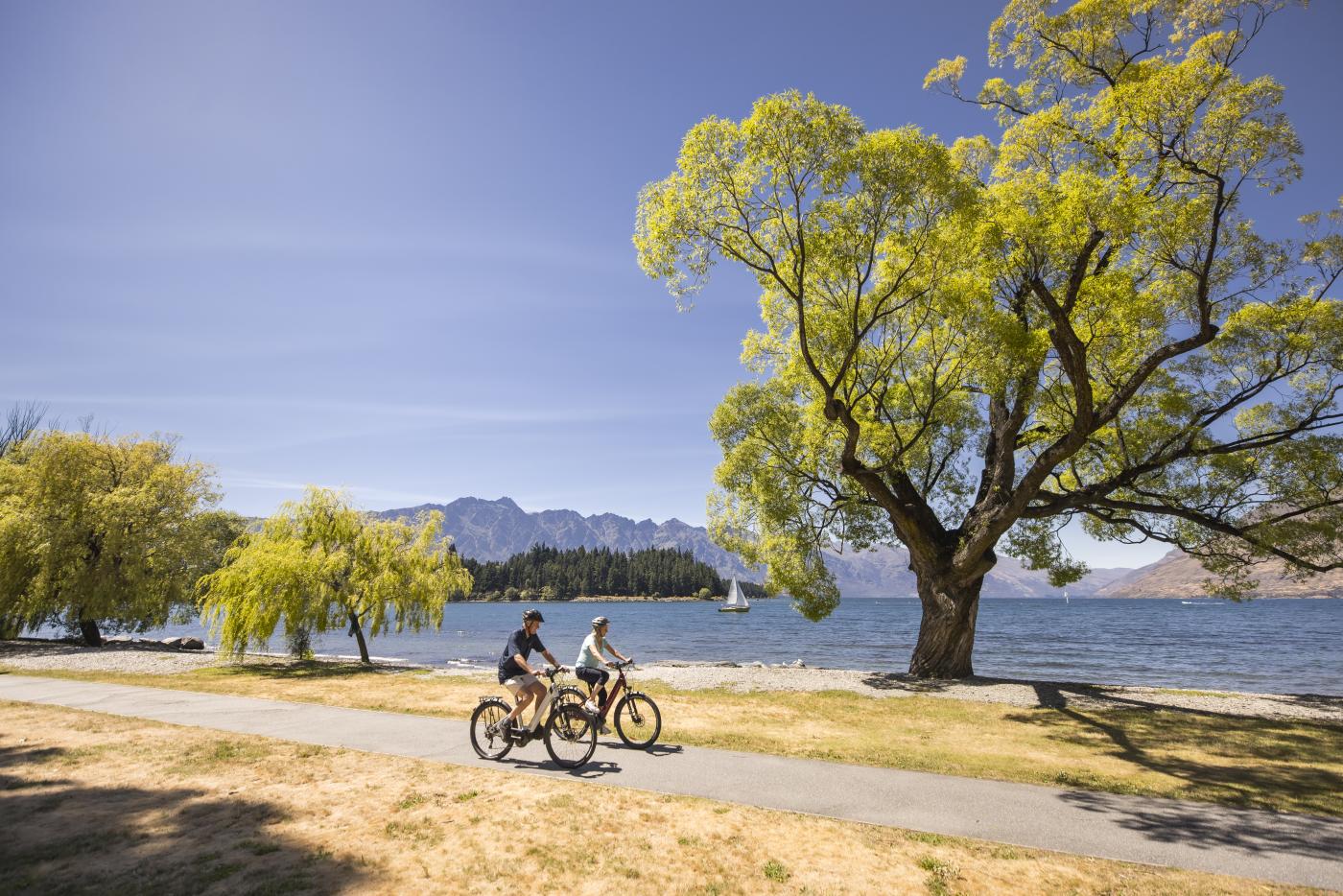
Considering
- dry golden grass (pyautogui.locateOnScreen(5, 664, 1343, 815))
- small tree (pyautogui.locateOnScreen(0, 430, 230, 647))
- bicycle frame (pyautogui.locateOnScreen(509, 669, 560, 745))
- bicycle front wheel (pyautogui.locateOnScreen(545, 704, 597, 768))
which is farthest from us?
small tree (pyautogui.locateOnScreen(0, 430, 230, 647))

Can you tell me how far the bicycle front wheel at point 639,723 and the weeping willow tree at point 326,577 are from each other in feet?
54.8

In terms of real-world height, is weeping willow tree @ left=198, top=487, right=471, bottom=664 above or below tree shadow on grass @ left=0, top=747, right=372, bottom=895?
above

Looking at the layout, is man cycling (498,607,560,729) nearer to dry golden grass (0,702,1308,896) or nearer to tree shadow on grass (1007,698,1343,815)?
dry golden grass (0,702,1308,896)

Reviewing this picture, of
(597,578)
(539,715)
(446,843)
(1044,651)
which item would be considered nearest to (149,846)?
(446,843)

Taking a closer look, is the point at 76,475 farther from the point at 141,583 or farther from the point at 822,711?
the point at 822,711

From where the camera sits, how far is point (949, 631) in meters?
19.1

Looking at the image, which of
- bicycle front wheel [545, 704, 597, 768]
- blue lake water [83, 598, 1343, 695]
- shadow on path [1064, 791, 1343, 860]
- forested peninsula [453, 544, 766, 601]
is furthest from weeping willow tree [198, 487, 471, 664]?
forested peninsula [453, 544, 766, 601]

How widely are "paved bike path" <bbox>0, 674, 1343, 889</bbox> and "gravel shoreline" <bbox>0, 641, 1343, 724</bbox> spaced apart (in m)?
7.94

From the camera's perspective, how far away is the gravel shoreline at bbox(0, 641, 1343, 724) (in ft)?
50.3

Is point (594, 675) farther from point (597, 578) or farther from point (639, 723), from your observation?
point (597, 578)

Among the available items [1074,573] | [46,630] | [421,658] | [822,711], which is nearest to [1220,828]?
[822,711]

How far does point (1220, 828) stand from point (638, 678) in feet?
50.2

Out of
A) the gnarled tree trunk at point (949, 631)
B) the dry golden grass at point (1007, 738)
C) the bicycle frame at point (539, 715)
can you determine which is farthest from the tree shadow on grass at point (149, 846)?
the gnarled tree trunk at point (949, 631)

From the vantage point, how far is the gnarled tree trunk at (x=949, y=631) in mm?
18906
